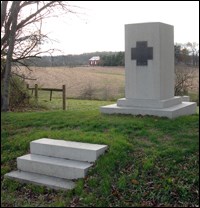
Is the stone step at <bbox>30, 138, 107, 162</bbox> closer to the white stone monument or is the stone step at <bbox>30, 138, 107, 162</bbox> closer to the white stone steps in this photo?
the white stone steps

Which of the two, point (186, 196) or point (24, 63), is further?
point (24, 63)

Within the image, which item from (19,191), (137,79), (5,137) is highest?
(137,79)

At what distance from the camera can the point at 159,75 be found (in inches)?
373

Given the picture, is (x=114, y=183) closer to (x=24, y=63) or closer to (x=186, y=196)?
(x=186, y=196)

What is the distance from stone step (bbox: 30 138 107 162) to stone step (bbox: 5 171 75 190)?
53 centimetres

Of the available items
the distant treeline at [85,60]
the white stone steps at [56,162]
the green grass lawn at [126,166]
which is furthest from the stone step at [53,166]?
the distant treeline at [85,60]

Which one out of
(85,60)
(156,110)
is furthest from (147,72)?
(85,60)

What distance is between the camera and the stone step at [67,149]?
6249 mm

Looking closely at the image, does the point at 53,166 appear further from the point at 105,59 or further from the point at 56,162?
the point at 105,59

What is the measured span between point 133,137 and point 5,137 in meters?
2.99

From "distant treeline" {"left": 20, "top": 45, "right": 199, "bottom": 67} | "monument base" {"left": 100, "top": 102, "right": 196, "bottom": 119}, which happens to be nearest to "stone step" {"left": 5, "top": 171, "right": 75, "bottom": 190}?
"monument base" {"left": 100, "top": 102, "right": 196, "bottom": 119}

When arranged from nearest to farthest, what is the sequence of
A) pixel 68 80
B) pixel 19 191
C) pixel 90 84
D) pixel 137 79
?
pixel 19 191
pixel 137 79
pixel 90 84
pixel 68 80

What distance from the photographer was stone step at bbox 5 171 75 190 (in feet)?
19.0

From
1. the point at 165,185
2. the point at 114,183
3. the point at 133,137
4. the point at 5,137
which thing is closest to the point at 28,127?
the point at 5,137
